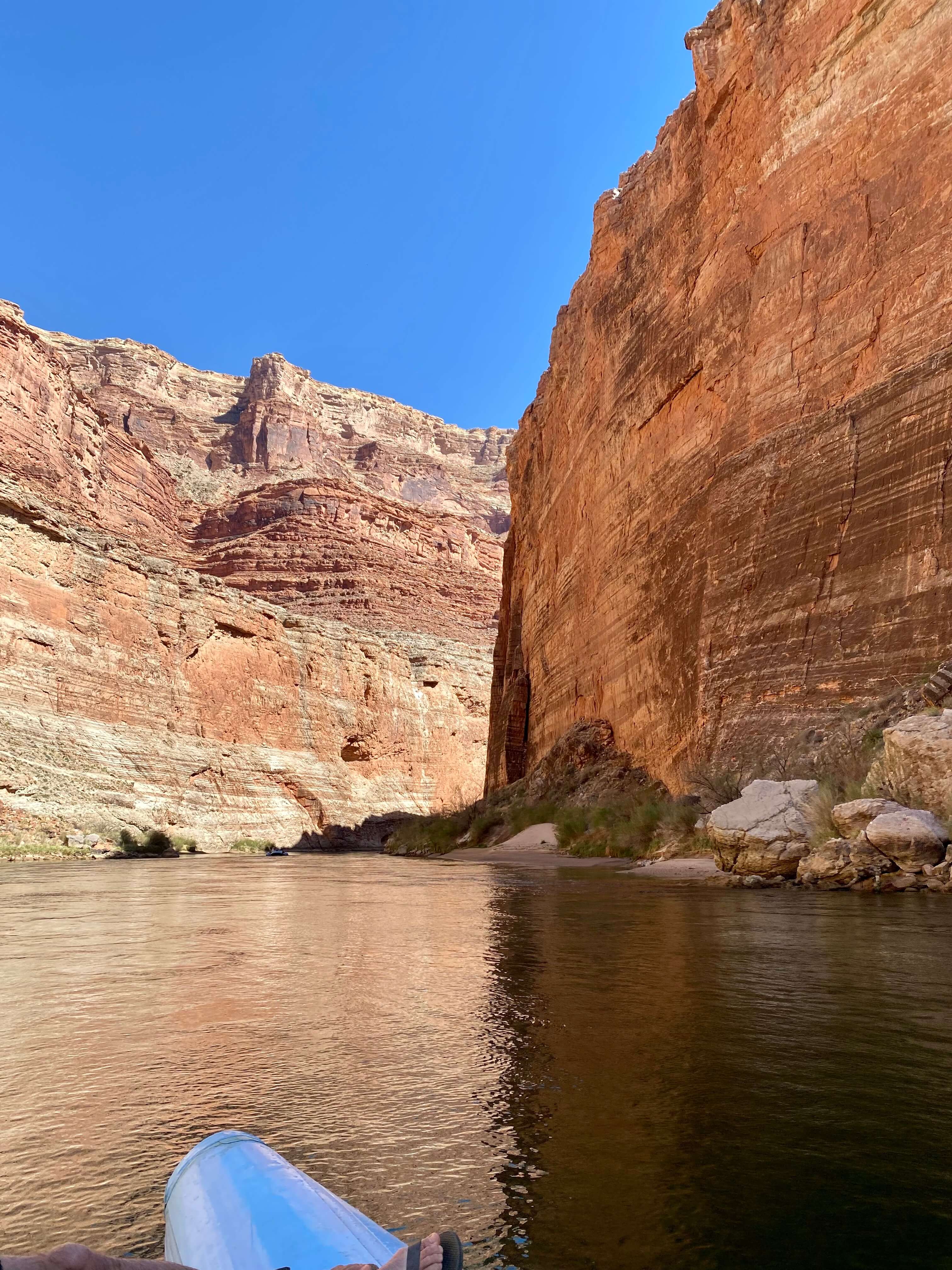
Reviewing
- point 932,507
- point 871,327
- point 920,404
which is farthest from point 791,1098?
point 871,327

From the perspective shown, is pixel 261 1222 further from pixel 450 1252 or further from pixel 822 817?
pixel 822 817

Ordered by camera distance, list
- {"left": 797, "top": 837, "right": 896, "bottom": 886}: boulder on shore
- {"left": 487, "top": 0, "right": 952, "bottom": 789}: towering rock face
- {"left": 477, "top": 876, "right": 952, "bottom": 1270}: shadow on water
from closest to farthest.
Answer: {"left": 477, "top": 876, "right": 952, "bottom": 1270}: shadow on water → {"left": 797, "top": 837, "right": 896, "bottom": 886}: boulder on shore → {"left": 487, "top": 0, "right": 952, "bottom": 789}: towering rock face

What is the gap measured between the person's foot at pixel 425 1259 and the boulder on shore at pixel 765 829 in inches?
263

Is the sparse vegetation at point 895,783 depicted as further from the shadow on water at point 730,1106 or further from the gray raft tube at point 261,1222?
the gray raft tube at point 261,1222

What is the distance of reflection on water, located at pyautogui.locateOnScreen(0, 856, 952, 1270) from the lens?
126 centimetres

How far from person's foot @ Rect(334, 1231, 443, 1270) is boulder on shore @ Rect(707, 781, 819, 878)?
6.69 metres

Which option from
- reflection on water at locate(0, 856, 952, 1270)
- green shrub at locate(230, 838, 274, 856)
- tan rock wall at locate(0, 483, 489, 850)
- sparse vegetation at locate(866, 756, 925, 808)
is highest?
tan rock wall at locate(0, 483, 489, 850)

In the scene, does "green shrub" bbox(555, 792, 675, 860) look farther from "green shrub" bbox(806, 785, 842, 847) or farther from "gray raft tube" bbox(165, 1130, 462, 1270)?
"gray raft tube" bbox(165, 1130, 462, 1270)

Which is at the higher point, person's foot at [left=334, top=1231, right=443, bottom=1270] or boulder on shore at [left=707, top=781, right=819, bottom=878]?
boulder on shore at [left=707, top=781, right=819, bottom=878]

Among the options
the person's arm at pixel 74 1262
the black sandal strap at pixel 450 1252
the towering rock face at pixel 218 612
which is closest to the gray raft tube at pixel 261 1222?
the black sandal strap at pixel 450 1252

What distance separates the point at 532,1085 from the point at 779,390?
44.3 feet

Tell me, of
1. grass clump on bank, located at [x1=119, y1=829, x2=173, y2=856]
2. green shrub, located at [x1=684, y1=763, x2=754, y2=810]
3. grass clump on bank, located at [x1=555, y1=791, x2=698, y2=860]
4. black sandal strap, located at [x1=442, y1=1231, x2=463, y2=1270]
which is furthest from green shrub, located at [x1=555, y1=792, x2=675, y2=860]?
grass clump on bank, located at [x1=119, y1=829, x2=173, y2=856]

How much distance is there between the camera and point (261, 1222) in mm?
1046

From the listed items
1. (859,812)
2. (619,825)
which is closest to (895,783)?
(859,812)
